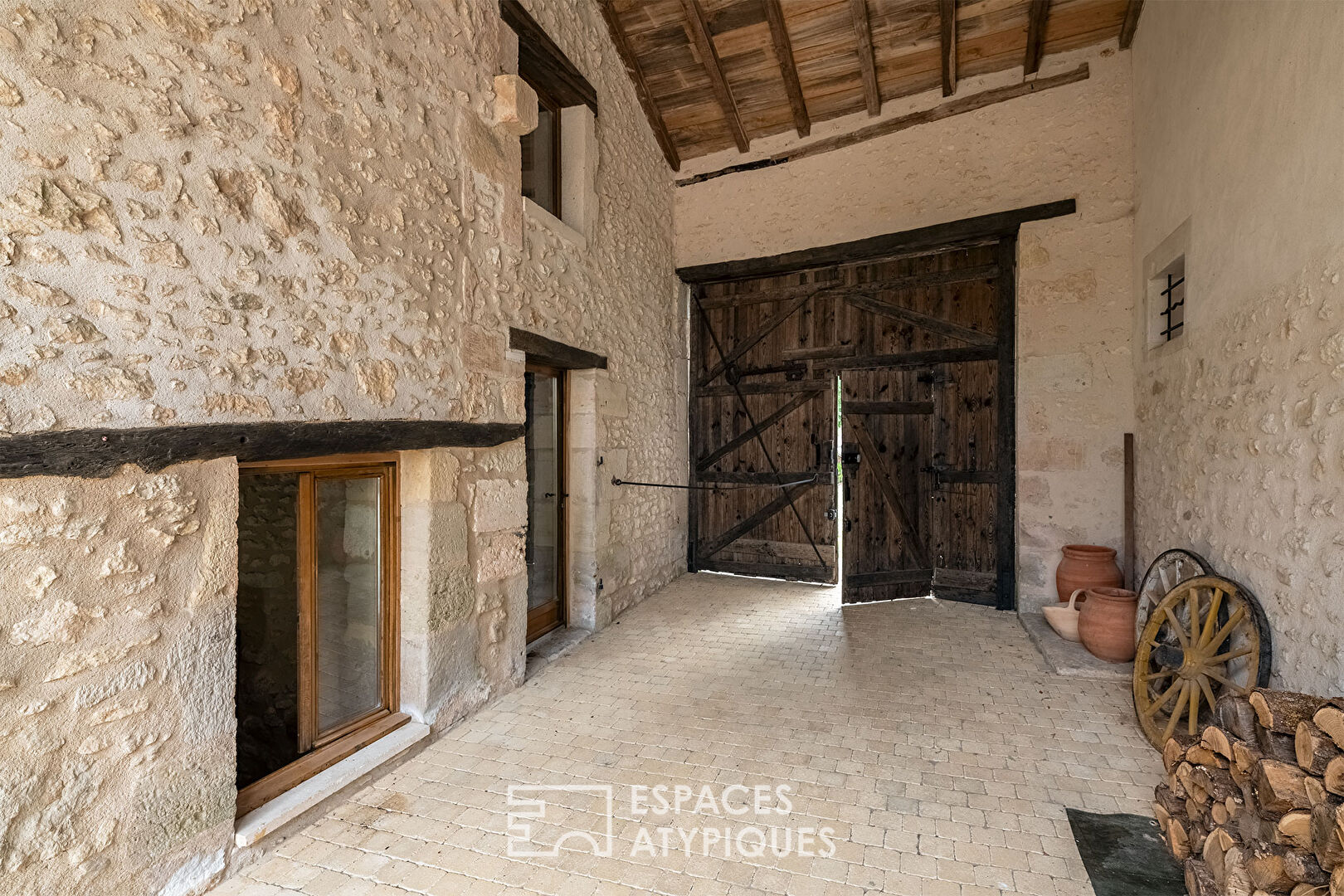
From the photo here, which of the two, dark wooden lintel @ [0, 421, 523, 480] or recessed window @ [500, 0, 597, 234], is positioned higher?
recessed window @ [500, 0, 597, 234]

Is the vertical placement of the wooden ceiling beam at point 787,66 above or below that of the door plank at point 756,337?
above

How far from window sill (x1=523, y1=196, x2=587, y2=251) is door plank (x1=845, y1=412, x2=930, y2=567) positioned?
2632 mm

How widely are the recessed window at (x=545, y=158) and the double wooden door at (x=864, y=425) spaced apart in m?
2.21

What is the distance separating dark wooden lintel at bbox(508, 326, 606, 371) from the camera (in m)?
3.37

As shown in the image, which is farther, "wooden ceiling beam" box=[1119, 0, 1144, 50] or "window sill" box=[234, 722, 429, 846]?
"wooden ceiling beam" box=[1119, 0, 1144, 50]

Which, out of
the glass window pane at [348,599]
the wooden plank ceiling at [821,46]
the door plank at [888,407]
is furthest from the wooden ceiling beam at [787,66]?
the glass window pane at [348,599]

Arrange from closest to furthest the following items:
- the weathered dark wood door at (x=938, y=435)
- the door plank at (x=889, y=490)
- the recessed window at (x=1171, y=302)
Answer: the recessed window at (x=1171, y=302), the weathered dark wood door at (x=938, y=435), the door plank at (x=889, y=490)

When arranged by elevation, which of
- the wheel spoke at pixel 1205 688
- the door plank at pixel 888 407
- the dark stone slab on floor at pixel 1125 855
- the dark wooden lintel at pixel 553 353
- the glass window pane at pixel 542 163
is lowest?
the dark stone slab on floor at pixel 1125 855

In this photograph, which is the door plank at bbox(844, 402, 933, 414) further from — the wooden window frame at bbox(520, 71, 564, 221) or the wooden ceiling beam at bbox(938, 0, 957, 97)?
the wooden window frame at bbox(520, 71, 564, 221)

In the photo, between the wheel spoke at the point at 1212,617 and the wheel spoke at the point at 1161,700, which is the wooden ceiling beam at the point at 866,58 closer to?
the wheel spoke at the point at 1212,617

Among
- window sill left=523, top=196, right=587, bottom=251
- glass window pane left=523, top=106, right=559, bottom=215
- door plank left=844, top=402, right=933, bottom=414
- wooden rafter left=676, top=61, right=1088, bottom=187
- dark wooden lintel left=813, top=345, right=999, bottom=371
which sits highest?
wooden rafter left=676, top=61, right=1088, bottom=187

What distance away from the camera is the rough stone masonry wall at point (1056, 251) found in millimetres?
4332

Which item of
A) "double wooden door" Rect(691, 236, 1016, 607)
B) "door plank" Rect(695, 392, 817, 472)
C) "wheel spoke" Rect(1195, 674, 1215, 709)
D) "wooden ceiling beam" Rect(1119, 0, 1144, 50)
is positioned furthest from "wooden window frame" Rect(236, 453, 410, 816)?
"wooden ceiling beam" Rect(1119, 0, 1144, 50)

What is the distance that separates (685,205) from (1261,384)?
14.9ft
